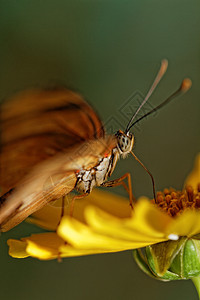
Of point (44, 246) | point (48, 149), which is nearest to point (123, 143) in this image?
point (48, 149)

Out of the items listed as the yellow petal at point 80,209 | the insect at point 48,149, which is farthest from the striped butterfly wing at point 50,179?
the yellow petal at point 80,209

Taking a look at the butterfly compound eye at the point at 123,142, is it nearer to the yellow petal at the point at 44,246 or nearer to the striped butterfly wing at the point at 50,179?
the striped butterfly wing at the point at 50,179

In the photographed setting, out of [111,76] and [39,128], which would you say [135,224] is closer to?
[39,128]

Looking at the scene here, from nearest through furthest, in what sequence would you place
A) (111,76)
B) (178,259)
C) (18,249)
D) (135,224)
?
1. (135,224)
2. (178,259)
3. (18,249)
4. (111,76)

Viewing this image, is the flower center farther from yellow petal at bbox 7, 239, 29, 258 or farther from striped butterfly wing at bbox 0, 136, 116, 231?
yellow petal at bbox 7, 239, 29, 258

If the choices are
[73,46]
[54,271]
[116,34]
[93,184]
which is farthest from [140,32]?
[93,184]

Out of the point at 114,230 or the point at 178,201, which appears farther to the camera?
the point at 178,201

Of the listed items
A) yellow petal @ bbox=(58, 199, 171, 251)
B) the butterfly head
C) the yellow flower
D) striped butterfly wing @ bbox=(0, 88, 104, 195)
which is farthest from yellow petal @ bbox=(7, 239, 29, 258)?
the butterfly head
